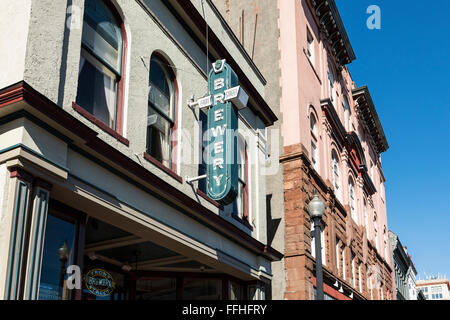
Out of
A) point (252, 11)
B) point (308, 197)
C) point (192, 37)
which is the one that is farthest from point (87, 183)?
point (252, 11)

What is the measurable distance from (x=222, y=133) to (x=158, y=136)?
1489 mm

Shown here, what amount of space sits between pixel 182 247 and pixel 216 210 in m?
1.85

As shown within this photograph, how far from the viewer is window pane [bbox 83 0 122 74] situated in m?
10.1

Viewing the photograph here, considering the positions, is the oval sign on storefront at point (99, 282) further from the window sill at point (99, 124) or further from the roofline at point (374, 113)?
the roofline at point (374, 113)

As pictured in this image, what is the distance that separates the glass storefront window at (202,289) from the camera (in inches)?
563

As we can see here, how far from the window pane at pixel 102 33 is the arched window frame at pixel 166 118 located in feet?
4.47

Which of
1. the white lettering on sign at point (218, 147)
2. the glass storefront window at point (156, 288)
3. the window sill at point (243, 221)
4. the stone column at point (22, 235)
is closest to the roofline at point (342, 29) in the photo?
the window sill at point (243, 221)

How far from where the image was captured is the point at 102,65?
10.3 metres

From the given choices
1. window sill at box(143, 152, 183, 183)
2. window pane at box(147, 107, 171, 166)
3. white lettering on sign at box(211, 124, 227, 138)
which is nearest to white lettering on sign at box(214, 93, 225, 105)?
white lettering on sign at box(211, 124, 227, 138)

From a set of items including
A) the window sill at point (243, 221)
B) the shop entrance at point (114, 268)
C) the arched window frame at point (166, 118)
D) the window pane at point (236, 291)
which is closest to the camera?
the shop entrance at point (114, 268)

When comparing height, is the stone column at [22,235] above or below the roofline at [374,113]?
below

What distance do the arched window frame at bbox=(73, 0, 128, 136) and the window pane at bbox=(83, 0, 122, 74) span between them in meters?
0.06

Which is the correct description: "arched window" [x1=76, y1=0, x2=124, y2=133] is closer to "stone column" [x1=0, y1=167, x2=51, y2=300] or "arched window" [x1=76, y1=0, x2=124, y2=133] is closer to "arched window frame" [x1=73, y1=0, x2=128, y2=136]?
"arched window frame" [x1=73, y1=0, x2=128, y2=136]

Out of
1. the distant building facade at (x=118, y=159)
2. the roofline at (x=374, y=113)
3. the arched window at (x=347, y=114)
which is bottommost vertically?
the distant building facade at (x=118, y=159)
